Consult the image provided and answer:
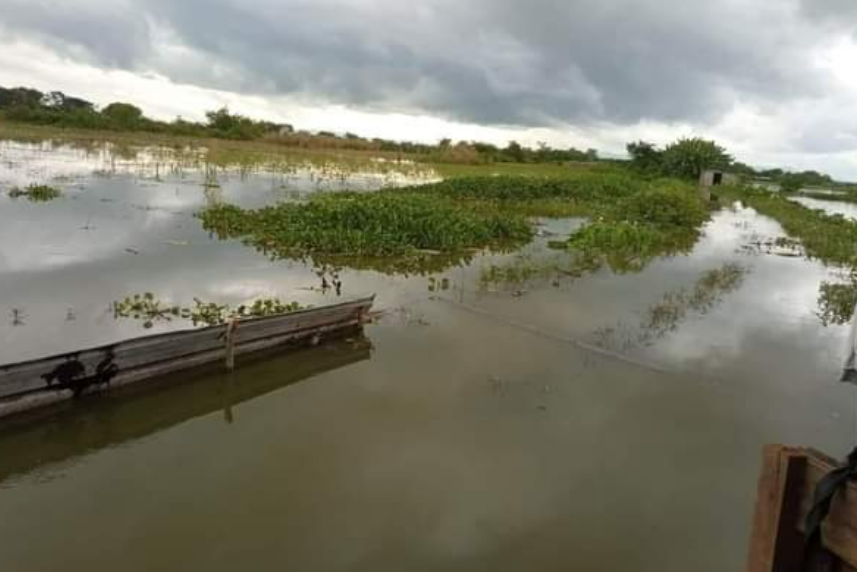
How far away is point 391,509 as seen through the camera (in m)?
4.61

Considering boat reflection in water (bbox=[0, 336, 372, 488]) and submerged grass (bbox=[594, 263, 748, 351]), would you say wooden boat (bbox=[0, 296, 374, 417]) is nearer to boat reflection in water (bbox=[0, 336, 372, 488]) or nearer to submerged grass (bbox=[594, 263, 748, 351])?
boat reflection in water (bbox=[0, 336, 372, 488])

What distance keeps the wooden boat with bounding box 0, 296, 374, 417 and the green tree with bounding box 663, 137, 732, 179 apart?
44032mm

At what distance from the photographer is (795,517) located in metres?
2.08

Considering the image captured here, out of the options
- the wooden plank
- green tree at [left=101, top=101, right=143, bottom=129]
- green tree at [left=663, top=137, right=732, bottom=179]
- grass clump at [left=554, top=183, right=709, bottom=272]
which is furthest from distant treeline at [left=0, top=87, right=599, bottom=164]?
the wooden plank

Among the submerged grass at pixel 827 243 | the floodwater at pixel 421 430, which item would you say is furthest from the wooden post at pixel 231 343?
the submerged grass at pixel 827 243

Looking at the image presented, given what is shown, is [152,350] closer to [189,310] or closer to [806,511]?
[189,310]

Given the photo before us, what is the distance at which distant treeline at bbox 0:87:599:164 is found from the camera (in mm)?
52406

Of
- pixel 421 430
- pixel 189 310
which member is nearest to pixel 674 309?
pixel 421 430

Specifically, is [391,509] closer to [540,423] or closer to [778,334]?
[540,423]

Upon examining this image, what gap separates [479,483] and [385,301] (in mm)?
5074

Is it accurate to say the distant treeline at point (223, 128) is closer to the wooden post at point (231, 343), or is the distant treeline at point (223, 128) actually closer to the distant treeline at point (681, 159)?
the distant treeline at point (681, 159)

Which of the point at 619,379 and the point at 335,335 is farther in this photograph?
the point at 335,335

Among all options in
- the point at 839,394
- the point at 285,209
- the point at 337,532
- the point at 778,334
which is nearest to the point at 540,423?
the point at 337,532

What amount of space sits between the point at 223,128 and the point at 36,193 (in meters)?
47.3
